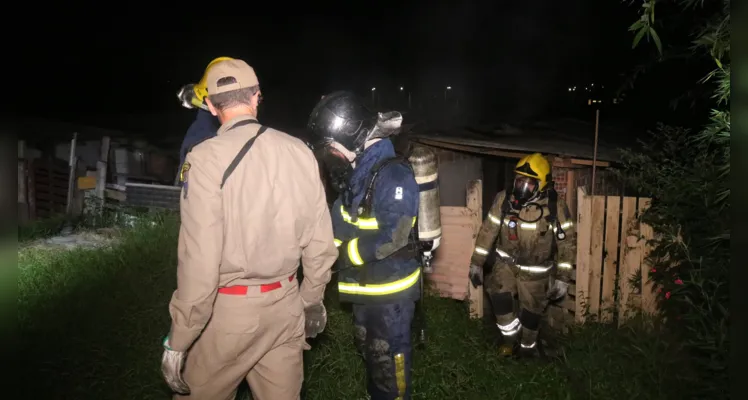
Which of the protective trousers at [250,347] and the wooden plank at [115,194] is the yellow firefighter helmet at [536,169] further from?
the wooden plank at [115,194]

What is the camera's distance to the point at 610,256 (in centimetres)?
601

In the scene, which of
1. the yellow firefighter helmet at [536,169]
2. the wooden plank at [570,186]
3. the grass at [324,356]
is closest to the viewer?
the grass at [324,356]

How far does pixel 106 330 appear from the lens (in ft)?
17.3

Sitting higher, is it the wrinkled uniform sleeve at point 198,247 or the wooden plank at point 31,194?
the wrinkled uniform sleeve at point 198,247

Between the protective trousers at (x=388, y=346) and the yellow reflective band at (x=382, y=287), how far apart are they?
95 millimetres

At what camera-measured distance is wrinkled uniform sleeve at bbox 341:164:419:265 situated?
11.9ft

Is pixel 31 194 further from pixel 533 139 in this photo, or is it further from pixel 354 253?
pixel 354 253

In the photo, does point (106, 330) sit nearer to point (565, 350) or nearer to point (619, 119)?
point (565, 350)

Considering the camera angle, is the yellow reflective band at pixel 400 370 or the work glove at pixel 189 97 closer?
the yellow reflective band at pixel 400 370

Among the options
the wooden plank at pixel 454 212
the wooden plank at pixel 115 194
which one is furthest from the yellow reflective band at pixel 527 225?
the wooden plank at pixel 115 194

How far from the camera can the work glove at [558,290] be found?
571cm

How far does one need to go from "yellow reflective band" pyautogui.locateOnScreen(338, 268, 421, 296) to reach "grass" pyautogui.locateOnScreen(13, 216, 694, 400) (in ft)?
4.41

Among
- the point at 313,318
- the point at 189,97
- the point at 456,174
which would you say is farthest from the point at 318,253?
the point at 456,174

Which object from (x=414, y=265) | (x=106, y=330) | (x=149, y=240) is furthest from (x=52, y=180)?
(x=414, y=265)
